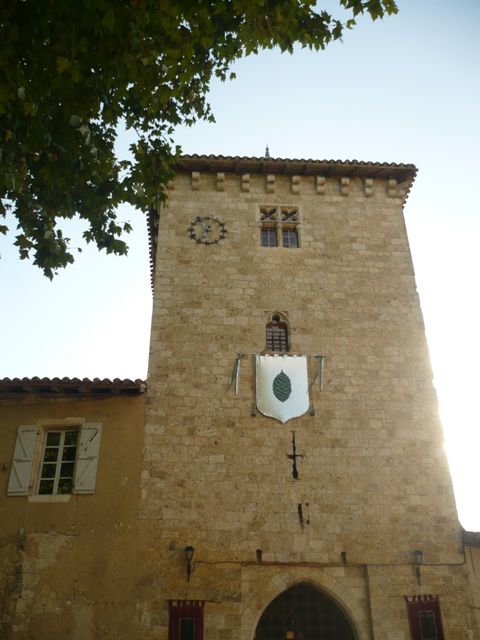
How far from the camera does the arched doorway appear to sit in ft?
32.3

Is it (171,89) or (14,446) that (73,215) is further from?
(14,446)

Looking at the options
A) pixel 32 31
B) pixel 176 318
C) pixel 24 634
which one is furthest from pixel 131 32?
pixel 24 634

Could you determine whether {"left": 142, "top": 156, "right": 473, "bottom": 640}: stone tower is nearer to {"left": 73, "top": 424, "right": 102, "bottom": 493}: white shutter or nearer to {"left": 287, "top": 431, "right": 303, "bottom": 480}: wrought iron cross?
{"left": 287, "top": 431, "right": 303, "bottom": 480}: wrought iron cross

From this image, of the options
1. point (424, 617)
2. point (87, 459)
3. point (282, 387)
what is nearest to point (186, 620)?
point (87, 459)

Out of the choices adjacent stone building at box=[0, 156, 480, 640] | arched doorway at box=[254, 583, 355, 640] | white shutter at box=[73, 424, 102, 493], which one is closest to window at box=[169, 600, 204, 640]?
adjacent stone building at box=[0, 156, 480, 640]

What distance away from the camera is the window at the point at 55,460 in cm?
1038

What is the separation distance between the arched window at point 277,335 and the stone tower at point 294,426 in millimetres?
33

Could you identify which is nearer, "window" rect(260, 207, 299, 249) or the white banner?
the white banner

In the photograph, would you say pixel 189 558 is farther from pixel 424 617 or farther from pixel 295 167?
pixel 295 167

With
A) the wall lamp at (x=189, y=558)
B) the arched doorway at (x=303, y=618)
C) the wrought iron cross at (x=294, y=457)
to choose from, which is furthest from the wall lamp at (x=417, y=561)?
the wall lamp at (x=189, y=558)

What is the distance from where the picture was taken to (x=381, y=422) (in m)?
11.2

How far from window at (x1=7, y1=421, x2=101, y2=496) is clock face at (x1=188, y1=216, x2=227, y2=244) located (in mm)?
5074

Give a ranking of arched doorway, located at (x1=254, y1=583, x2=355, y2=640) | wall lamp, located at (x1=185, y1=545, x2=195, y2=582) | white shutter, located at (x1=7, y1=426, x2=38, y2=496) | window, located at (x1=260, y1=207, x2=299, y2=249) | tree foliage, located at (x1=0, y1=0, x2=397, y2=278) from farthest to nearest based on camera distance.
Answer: window, located at (x1=260, y1=207, x2=299, y2=249), white shutter, located at (x1=7, y1=426, x2=38, y2=496), arched doorway, located at (x1=254, y1=583, x2=355, y2=640), wall lamp, located at (x1=185, y1=545, x2=195, y2=582), tree foliage, located at (x1=0, y1=0, x2=397, y2=278)

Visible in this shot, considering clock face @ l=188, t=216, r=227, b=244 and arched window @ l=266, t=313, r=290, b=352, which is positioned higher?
clock face @ l=188, t=216, r=227, b=244
